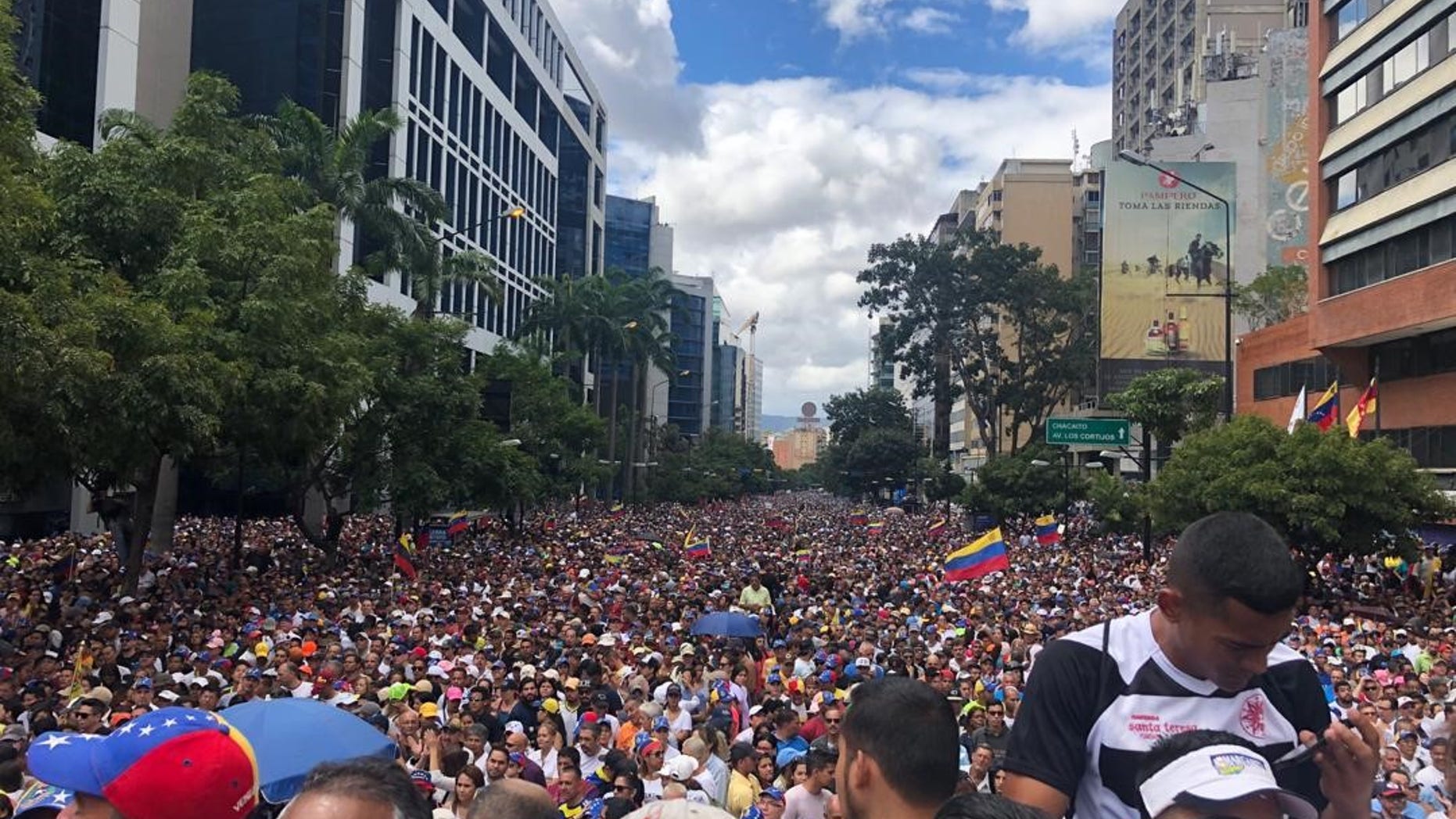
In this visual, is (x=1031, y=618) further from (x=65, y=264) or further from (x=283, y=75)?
(x=283, y=75)

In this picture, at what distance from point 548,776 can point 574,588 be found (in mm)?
12993

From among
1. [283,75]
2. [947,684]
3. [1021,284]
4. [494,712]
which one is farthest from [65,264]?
[1021,284]

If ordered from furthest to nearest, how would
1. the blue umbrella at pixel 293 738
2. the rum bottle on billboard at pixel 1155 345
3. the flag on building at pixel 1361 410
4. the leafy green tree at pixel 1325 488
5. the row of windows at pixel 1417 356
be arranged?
1. the rum bottle on billboard at pixel 1155 345
2. the row of windows at pixel 1417 356
3. the flag on building at pixel 1361 410
4. the leafy green tree at pixel 1325 488
5. the blue umbrella at pixel 293 738

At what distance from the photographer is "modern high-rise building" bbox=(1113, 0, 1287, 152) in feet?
229

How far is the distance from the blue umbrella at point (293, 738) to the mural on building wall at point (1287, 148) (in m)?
55.6

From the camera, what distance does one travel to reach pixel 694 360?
153000 millimetres

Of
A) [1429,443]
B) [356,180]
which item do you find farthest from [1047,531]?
[356,180]

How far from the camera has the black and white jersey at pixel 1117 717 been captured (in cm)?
262

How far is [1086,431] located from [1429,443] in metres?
8.54

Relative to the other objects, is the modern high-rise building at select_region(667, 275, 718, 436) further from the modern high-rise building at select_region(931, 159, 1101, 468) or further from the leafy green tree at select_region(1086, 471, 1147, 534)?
the leafy green tree at select_region(1086, 471, 1147, 534)

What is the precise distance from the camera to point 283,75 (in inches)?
1634

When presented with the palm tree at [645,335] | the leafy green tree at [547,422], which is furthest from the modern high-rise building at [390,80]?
the palm tree at [645,335]

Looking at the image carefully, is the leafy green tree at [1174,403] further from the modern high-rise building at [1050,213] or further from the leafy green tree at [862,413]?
the leafy green tree at [862,413]

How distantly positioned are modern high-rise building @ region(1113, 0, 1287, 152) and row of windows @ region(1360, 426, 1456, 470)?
132ft
